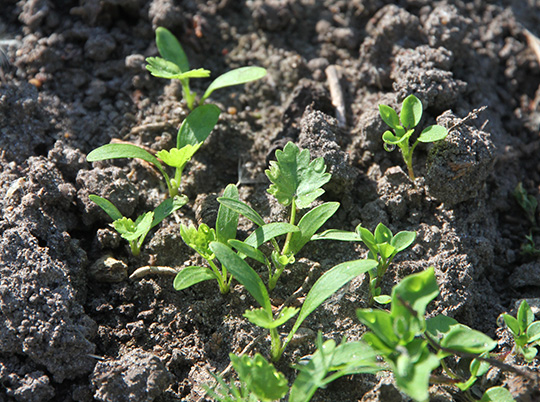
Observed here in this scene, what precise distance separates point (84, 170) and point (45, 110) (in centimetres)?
48

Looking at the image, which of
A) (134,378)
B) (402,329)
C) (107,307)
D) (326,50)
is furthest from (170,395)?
(326,50)

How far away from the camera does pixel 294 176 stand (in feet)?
7.32

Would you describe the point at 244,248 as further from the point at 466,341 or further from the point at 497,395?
the point at 497,395

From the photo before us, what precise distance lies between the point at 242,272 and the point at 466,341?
33.2 inches

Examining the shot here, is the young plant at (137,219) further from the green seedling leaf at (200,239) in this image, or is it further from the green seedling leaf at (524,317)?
the green seedling leaf at (524,317)

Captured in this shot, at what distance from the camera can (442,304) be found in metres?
2.19

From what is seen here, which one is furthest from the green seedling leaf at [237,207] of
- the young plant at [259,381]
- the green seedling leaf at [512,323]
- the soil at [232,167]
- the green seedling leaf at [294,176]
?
the green seedling leaf at [512,323]

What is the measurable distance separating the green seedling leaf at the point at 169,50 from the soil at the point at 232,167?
7.4 inches

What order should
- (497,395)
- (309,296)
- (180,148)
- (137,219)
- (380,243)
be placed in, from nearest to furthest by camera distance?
(497,395), (309,296), (380,243), (137,219), (180,148)

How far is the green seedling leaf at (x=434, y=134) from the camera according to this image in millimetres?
2271

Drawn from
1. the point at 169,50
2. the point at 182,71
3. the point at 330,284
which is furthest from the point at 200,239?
the point at 169,50

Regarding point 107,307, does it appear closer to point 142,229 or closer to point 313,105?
point 142,229

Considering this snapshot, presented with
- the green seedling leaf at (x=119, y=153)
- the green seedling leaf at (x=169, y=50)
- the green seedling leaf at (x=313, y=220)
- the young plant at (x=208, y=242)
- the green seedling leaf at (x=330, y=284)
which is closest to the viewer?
the green seedling leaf at (x=330, y=284)

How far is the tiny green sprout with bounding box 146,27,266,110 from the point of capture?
2520mm
